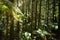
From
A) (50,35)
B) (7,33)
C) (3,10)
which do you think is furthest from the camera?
(50,35)

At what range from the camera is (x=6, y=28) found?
11.9ft

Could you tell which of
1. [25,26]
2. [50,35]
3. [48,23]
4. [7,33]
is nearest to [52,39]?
[50,35]

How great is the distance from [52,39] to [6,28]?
45.3 inches

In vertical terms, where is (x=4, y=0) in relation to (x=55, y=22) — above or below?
above

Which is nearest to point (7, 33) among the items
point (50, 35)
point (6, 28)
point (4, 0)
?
point (6, 28)

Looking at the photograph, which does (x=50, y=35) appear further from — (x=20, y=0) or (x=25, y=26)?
(x=20, y=0)

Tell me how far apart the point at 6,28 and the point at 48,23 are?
3.50 feet

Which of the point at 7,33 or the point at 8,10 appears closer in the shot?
the point at 8,10

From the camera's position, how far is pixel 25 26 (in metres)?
3.82

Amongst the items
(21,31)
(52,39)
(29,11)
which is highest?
(29,11)

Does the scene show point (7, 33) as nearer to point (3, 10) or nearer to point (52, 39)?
point (3, 10)

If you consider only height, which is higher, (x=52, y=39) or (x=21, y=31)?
(x=21, y=31)

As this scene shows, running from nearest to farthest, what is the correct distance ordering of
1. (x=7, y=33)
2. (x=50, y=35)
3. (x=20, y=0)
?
(x=7, y=33) < (x=50, y=35) < (x=20, y=0)

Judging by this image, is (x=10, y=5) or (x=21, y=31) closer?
(x=10, y=5)
